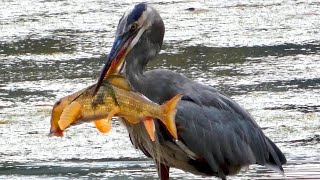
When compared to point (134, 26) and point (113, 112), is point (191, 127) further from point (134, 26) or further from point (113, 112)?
point (113, 112)

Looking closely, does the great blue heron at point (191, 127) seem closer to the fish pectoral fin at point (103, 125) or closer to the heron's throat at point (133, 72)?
the heron's throat at point (133, 72)

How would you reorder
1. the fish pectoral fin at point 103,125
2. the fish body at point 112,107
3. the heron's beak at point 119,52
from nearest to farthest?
the fish body at point 112,107 → the fish pectoral fin at point 103,125 → the heron's beak at point 119,52

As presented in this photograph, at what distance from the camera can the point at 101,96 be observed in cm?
641

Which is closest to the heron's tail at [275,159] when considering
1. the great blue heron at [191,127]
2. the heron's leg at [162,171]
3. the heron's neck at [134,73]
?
the great blue heron at [191,127]

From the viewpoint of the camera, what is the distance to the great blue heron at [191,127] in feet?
24.6

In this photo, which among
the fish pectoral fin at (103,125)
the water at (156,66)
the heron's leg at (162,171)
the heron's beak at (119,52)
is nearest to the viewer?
the fish pectoral fin at (103,125)

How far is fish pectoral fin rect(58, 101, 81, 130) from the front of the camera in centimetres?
614

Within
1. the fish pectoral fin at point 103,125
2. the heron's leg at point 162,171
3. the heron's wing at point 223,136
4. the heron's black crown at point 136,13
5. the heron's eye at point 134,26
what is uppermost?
the heron's black crown at point 136,13

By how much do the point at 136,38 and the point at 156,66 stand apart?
4432mm

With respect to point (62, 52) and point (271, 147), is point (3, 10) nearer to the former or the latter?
point (62, 52)

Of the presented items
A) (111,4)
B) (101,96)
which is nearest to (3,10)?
(111,4)

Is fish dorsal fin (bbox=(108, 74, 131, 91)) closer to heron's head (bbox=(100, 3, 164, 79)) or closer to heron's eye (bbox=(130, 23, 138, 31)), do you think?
heron's head (bbox=(100, 3, 164, 79))

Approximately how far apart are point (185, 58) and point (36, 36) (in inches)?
89.1

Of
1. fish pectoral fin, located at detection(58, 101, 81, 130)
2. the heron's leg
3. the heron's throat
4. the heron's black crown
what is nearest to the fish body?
fish pectoral fin, located at detection(58, 101, 81, 130)
